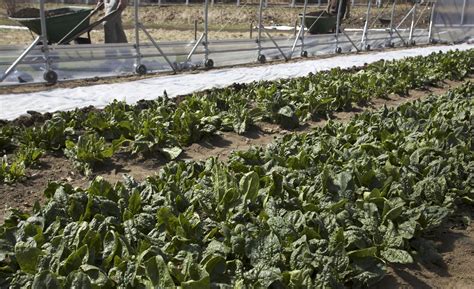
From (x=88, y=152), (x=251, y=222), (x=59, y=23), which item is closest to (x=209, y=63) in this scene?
(x=59, y=23)

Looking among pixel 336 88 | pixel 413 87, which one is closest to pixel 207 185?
pixel 336 88

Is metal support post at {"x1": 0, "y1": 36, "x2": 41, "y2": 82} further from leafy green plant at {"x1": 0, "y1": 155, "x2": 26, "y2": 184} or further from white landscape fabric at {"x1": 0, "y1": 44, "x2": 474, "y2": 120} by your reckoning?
leafy green plant at {"x1": 0, "y1": 155, "x2": 26, "y2": 184}

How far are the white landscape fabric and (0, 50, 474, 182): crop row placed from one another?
107 centimetres

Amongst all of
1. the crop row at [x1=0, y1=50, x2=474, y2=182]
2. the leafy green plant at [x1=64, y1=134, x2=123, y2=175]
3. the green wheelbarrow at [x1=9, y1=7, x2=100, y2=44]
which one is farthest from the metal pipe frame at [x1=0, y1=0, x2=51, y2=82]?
the leafy green plant at [x1=64, y1=134, x2=123, y2=175]

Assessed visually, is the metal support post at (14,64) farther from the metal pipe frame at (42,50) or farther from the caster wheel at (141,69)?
the caster wheel at (141,69)

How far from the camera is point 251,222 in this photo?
409 centimetres

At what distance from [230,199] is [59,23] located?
→ 896 cm

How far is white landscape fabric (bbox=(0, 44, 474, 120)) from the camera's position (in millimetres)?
8609

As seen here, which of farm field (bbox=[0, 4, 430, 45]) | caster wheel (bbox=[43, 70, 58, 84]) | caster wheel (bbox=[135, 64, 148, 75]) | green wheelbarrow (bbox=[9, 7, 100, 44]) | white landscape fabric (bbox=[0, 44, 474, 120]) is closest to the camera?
white landscape fabric (bbox=[0, 44, 474, 120])

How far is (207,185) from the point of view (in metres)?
4.70

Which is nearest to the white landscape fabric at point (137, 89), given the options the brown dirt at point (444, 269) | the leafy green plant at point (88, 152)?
the leafy green plant at point (88, 152)

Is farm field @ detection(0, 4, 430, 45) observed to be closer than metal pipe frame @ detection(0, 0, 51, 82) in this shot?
No

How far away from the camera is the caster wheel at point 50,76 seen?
1048 cm

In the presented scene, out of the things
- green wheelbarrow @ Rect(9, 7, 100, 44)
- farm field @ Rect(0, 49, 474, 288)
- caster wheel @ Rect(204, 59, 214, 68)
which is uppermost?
green wheelbarrow @ Rect(9, 7, 100, 44)
